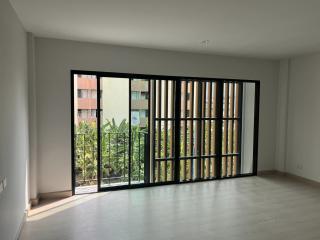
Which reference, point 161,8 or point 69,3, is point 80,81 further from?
point 161,8

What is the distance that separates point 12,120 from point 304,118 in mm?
5086

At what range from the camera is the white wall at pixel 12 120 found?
90.4 inches

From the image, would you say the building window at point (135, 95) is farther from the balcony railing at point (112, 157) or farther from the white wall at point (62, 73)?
the balcony railing at point (112, 157)

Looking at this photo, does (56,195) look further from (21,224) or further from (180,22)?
(180,22)

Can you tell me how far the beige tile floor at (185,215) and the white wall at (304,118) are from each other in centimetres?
60

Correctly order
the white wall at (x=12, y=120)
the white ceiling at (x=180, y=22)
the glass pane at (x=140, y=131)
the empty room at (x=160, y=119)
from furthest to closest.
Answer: the glass pane at (x=140, y=131)
the empty room at (x=160, y=119)
the white ceiling at (x=180, y=22)
the white wall at (x=12, y=120)

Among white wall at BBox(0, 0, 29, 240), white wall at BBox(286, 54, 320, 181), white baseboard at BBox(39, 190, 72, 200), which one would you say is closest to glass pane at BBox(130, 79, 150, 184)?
white baseboard at BBox(39, 190, 72, 200)

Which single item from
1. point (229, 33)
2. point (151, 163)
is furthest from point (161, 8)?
point (151, 163)

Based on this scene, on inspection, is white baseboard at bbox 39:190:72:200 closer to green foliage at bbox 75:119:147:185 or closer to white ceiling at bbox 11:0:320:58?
green foliage at bbox 75:119:147:185

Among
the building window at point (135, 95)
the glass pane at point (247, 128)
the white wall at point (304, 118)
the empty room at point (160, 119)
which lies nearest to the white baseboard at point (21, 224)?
the empty room at point (160, 119)

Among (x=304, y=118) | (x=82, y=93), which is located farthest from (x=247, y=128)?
(x=82, y=93)

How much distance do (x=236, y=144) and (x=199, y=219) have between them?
2.76 m

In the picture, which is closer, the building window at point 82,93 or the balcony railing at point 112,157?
the building window at point 82,93

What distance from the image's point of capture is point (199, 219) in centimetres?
336
